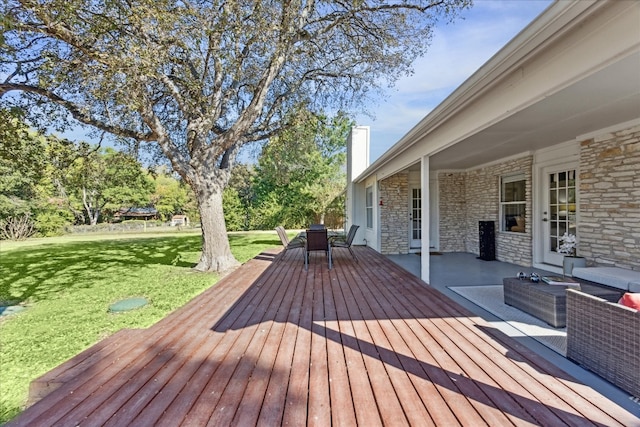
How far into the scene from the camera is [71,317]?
448 cm

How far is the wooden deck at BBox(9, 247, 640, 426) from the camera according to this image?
78.8 inches

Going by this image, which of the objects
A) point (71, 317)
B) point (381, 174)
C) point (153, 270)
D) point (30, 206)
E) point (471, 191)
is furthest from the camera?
point (30, 206)

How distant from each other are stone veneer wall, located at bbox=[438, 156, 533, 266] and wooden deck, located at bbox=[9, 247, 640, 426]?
3.82 meters

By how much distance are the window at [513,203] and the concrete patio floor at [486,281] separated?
886 millimetres

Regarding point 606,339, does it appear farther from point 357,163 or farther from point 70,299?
point 357,163

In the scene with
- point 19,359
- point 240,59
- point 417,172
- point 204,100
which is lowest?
point 19,359

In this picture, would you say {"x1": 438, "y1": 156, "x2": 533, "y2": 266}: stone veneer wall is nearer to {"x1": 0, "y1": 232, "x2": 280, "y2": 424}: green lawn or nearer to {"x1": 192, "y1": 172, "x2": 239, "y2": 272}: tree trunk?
{"x1": 192, "y1": 172, "x2": 239, "y2": 272}: tree trunk

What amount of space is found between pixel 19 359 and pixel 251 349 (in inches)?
92.8

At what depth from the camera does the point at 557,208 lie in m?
6.08

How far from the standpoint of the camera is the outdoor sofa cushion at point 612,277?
3541mm

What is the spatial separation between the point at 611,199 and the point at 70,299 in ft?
Result: 28.3

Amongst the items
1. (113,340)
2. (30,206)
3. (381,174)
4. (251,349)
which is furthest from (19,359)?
(30,206)

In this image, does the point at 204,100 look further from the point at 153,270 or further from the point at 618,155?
the point at 618,155

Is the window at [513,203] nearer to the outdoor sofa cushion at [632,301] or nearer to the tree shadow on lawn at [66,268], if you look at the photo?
the outdoor sofa cushion at [632,301]
